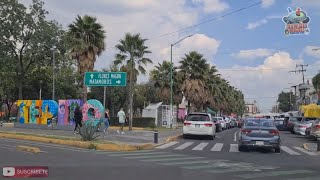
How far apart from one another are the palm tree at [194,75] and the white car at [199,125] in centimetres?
3019

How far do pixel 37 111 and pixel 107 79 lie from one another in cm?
1109

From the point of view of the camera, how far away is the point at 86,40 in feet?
142

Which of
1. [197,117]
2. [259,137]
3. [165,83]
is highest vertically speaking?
[165,83]

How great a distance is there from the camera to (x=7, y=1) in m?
59.0

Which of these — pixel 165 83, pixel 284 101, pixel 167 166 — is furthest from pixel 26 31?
pixel 284 101

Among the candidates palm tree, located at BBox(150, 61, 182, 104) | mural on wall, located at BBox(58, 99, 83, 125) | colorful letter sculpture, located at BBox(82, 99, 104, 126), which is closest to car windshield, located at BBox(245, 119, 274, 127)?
colorful letter sculpture, located at BBox(82, 99, 104, 126)

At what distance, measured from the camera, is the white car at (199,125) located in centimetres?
3089

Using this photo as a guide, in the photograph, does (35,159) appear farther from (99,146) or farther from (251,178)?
(251,178)

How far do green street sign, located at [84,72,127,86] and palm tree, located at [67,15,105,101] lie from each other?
262 inches

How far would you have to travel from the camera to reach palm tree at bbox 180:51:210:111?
62.2m

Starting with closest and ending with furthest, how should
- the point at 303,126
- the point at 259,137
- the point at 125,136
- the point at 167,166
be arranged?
the point at 167,166 → the point at 259,137 → the point at 125,136 → the point at 303,126

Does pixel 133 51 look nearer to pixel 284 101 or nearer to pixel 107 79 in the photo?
pixel 107 79

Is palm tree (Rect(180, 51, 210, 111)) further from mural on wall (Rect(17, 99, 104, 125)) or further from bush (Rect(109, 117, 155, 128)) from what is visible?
mural on wall (Rect(17, 99, 104, 125))

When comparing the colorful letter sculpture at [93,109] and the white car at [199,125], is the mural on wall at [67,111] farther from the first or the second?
the white car at [199,125]
